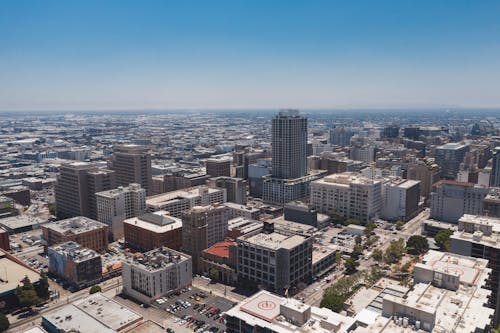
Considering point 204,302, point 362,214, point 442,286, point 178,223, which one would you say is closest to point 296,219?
point 362,214

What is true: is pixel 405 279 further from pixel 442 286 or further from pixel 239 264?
pixel 239 264

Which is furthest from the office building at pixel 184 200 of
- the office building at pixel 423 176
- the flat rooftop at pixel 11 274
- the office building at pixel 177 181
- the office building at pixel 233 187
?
the office building at pixel 423 176

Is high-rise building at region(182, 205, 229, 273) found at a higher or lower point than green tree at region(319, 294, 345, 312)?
higher

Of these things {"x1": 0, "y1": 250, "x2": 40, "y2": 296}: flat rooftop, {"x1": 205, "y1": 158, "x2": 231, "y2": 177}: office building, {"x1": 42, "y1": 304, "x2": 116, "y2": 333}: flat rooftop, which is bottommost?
{"x1": 42, "y1": 304, "x2": 116, "y2": 333}: flat rooftop

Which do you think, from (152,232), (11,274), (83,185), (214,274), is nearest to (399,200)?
(214,274)

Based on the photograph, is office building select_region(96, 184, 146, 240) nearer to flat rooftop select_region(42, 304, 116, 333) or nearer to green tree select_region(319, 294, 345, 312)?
flat rooftop select_region(42, 304, 116, 333)

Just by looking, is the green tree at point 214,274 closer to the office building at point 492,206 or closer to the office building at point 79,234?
the office building at point 79,234

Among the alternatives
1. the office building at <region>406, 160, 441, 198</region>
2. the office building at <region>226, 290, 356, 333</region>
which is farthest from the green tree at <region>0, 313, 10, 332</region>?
the office building at <region>406, 160, 441, 198</region>
